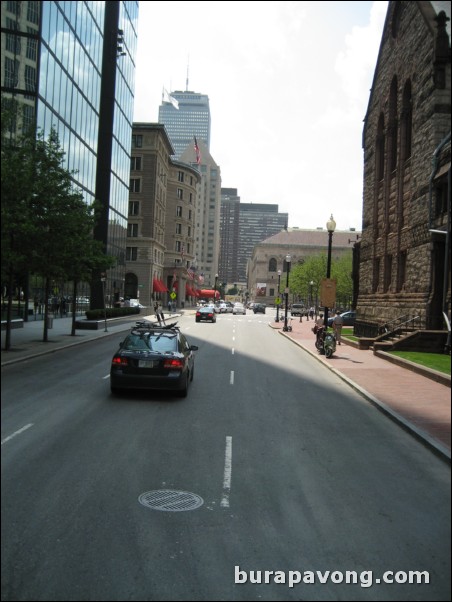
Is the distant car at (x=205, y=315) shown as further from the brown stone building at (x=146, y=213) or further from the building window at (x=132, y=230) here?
the building window at (x=132, y=230)

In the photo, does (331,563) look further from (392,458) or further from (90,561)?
(392,458)

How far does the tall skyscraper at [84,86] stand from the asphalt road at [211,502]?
10.8 m

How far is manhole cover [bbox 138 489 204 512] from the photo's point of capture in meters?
5.62

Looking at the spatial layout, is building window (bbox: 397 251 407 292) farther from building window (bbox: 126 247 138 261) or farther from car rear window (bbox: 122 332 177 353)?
building window (bbox: 126 247 138 261)

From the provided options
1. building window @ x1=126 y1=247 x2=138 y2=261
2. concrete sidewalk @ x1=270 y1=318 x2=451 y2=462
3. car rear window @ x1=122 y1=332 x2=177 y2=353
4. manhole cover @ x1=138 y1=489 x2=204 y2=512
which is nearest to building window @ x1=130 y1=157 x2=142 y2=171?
building window @ x1=126 y1=247 x2=138 y2=261

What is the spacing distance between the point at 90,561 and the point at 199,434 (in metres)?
4.88

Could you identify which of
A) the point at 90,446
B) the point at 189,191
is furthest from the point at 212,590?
the point at 189,191

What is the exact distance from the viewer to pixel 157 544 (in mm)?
4668

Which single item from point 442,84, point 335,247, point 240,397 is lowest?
point 240,397

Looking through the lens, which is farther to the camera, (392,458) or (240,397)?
(240,397)

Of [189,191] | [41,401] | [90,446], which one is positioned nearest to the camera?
[90,446]

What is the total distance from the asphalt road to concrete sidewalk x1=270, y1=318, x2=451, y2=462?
0.82ft

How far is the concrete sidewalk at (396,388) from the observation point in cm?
439

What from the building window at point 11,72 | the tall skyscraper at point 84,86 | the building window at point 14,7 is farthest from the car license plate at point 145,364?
the building window at point 11,72
